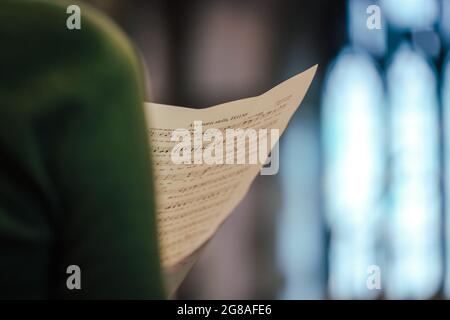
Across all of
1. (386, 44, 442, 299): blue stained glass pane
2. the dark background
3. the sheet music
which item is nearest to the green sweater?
the sheet music

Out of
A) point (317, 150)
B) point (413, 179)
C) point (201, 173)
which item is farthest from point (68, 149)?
point (413, 179)

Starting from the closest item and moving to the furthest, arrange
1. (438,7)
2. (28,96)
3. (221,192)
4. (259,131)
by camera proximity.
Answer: (28,96), (221,192), (259,131), (438,7)

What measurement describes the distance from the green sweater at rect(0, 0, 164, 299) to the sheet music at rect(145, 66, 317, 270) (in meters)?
0.30

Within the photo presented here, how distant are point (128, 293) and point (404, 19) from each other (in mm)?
850

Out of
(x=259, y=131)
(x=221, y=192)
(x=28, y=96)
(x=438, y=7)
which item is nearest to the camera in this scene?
(x=28, y=96)

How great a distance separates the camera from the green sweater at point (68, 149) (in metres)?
0.53

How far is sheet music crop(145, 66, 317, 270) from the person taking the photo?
0.90 m

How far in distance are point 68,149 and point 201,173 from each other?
0.49m

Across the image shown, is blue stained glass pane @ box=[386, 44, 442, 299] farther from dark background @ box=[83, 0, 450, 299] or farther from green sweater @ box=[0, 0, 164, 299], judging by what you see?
green sweater @ box=[0, 0, 164, 299]

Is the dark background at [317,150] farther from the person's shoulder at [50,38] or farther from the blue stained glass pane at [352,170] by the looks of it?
the person's shoulder at [50,38]

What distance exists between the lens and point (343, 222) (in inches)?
43.5

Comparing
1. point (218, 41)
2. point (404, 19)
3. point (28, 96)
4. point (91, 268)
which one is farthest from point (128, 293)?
point (404, 19)

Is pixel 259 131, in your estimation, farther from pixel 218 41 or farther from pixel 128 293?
pixel 128 293

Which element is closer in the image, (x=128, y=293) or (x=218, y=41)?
(x=128, y=293)
